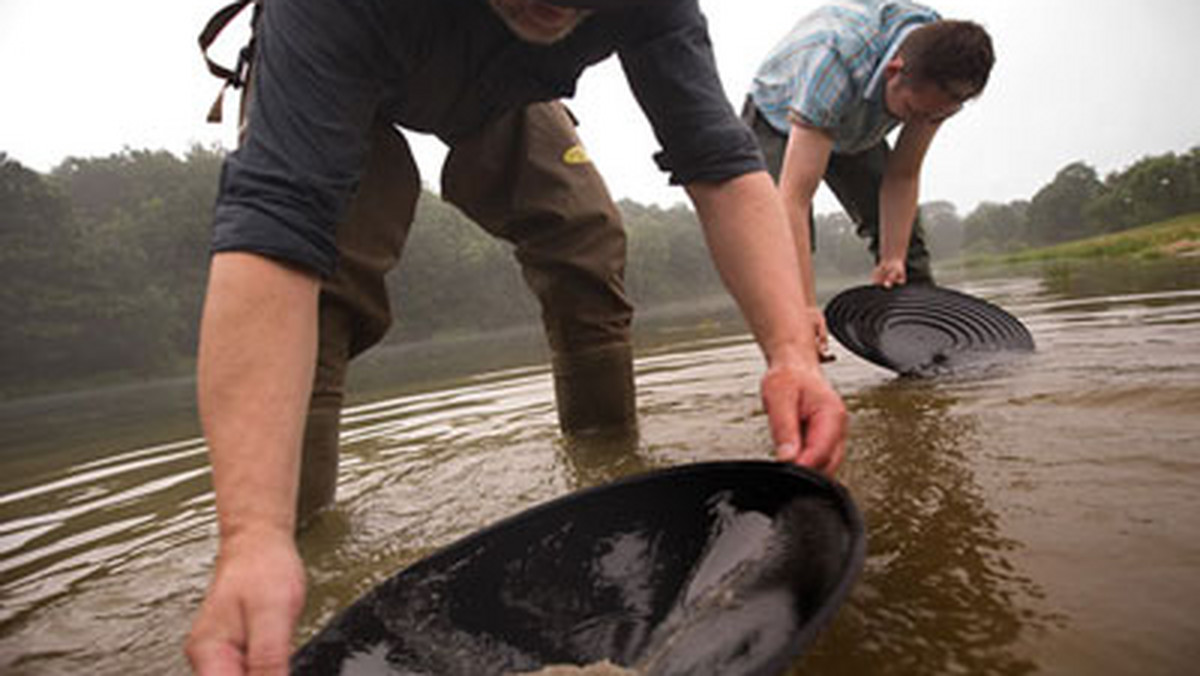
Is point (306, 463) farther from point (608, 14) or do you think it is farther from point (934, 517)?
point (934, 517)

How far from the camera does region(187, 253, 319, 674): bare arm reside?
2.31 feet

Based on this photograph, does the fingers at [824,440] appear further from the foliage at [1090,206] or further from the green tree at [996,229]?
the green tree at [996,229]

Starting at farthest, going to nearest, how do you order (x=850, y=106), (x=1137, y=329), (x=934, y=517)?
(x=1137, y=329) < (x=850, y=106) < (x=934, y=517)

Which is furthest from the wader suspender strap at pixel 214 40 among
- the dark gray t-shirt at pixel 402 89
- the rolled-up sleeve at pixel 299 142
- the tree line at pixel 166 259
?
the tree line at pixel 166 259

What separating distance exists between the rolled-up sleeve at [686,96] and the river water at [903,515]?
2.71 feet

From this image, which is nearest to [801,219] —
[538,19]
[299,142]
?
[538,19]

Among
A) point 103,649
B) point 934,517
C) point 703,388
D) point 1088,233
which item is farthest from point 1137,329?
point 1088,233

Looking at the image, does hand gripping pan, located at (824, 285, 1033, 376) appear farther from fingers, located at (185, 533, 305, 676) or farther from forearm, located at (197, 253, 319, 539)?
fingers, located at (185, 533, 305, 676)

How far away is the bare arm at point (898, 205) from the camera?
3.14 meters

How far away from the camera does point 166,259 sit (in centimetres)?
4953

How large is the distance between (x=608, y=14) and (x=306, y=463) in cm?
153

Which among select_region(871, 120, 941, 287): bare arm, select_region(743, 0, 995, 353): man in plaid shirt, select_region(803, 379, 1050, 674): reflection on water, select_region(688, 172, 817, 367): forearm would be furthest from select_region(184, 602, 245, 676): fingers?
select_region(871, 120, 941, 287): bare arm

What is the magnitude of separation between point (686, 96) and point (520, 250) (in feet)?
A: 3.81

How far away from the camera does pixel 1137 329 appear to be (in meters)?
3.22
